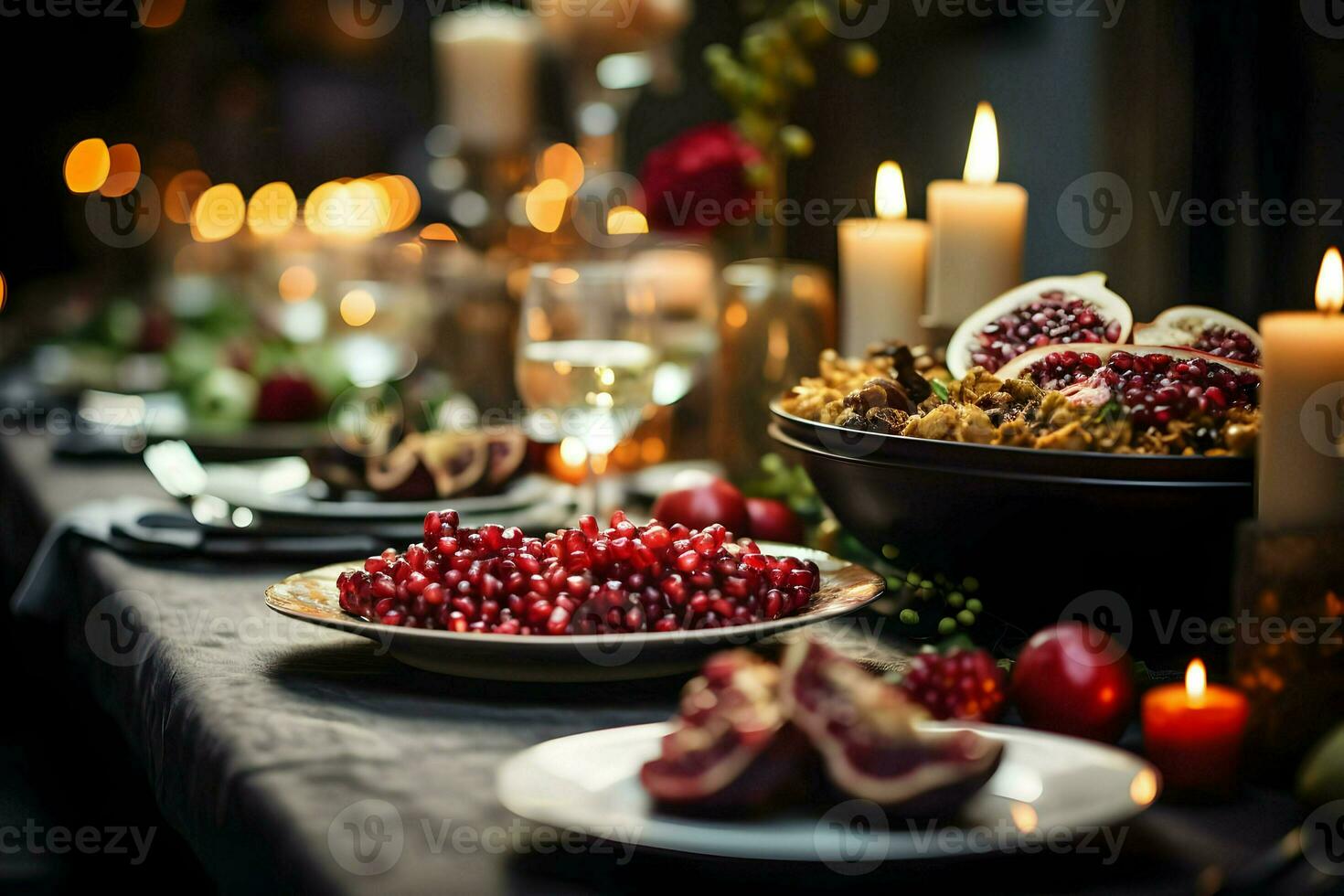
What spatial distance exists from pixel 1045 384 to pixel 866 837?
18.7 inches

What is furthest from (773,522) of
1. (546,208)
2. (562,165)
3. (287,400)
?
(562,165)

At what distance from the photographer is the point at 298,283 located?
119 inches

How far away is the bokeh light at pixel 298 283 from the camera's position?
2.98 m

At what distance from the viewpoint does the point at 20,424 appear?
2143 mm

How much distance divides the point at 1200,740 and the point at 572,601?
0.35 m

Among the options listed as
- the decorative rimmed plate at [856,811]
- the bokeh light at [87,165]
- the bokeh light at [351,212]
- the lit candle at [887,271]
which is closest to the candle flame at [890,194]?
the lit candle at [887,271]

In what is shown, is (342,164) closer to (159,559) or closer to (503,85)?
(503,85)

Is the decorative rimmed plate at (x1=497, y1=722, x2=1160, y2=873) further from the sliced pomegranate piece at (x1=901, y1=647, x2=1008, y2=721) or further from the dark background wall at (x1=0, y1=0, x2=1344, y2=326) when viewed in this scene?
the dark background wall at (x1=0, y1=0, x2=1344, y2=326)

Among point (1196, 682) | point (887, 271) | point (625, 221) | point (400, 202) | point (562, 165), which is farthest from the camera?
point (400, 202)

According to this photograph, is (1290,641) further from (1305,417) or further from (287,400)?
(287,400)

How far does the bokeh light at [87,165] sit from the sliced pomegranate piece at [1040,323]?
660 centimetres

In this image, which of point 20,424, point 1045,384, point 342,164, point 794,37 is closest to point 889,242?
point 1045,384

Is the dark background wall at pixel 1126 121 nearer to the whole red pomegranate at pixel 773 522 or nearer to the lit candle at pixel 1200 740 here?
the whole red pomegranate at pixel 773 522

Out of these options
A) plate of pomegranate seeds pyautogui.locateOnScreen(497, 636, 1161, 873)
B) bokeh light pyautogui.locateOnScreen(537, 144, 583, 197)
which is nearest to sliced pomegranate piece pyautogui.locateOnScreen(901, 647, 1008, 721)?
plate of pomegranate seeds pyautogui.locateOnScreen(497, 636, 1161, 873)
